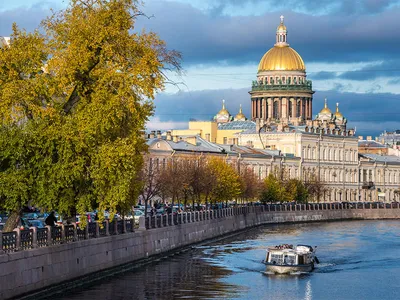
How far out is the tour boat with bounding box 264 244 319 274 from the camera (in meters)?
56.5

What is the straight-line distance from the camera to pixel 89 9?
145ft

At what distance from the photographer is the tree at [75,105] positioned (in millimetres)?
42438

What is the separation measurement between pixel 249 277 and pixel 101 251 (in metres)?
8.74

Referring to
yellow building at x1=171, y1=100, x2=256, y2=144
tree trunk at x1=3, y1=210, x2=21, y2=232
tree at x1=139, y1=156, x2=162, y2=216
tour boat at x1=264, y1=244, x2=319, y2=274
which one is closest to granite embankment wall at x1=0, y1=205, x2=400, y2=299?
tree trunk at x1=3, y1=210, x2=21, y2=232

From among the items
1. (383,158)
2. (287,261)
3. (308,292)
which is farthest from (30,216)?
(383,158)

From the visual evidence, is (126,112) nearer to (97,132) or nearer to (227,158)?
Answer: (97,132)

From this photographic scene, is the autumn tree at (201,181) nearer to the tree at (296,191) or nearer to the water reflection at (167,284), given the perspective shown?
the tree at (296,191)

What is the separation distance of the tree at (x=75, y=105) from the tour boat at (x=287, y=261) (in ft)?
46.6

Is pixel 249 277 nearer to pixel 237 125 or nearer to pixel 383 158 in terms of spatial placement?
pixel 237 125

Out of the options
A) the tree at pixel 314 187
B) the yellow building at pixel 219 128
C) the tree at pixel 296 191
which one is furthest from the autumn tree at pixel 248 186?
the yellow building at pixel 219 128

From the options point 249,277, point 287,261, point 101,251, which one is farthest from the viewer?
point 287,261

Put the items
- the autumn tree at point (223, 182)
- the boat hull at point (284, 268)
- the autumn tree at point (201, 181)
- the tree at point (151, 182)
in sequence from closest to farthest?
the boat hull at point (284, 268)
the tree at point (151, 182)
the autumn tree at point (201, 181)
the autumn tree at point (223, 182)

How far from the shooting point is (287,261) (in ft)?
187

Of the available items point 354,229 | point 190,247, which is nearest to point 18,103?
point 190,247
